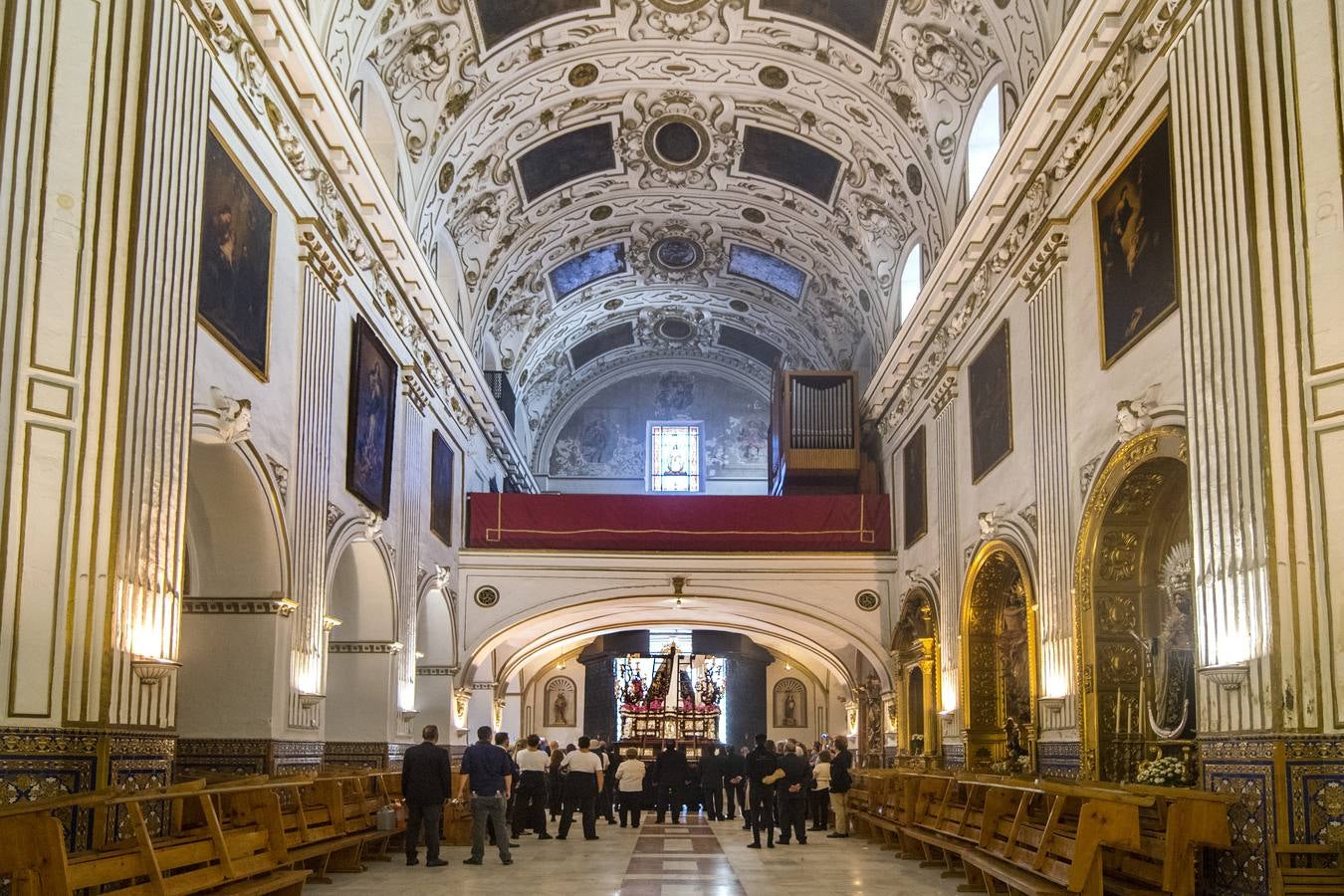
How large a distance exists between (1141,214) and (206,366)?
7.99 m

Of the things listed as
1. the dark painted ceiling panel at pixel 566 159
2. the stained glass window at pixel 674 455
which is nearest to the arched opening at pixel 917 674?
the dark painted ceiling panel at pixel 566 159

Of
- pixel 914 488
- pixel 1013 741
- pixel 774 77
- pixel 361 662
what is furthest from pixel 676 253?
pixel 1013 741

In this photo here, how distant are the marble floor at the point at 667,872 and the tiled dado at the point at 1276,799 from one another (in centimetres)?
283

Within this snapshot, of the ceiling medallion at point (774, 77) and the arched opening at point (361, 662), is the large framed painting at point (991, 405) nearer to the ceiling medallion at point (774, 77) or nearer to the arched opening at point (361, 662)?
the ceiling medallion at point (774, 77)

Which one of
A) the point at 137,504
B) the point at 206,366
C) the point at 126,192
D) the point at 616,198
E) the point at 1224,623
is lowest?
the point at 1224,623

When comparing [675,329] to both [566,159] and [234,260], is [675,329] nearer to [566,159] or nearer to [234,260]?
[566,159]

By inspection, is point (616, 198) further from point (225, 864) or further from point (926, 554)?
point (225, 864)

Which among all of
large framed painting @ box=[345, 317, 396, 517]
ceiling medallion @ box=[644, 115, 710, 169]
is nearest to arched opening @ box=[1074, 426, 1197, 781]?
large framed painting @ box=[345, 317, 396, 517]

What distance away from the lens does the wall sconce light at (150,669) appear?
31.0 feet

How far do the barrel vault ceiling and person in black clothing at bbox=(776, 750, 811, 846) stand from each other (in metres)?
7.63

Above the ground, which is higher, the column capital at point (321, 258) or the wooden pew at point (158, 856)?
the column capital at point (321, 258)

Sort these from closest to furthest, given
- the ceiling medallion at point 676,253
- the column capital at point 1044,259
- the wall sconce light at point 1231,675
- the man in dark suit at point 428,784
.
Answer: the wall sconce light at point 1231,675 → the man in dark suit at point 428,784 → the column capital at point 1044,259 → the ceiling medallion at point 676,253

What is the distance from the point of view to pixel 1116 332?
12.4 m

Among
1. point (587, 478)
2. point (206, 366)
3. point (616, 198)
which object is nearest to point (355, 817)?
point (206, 366)
